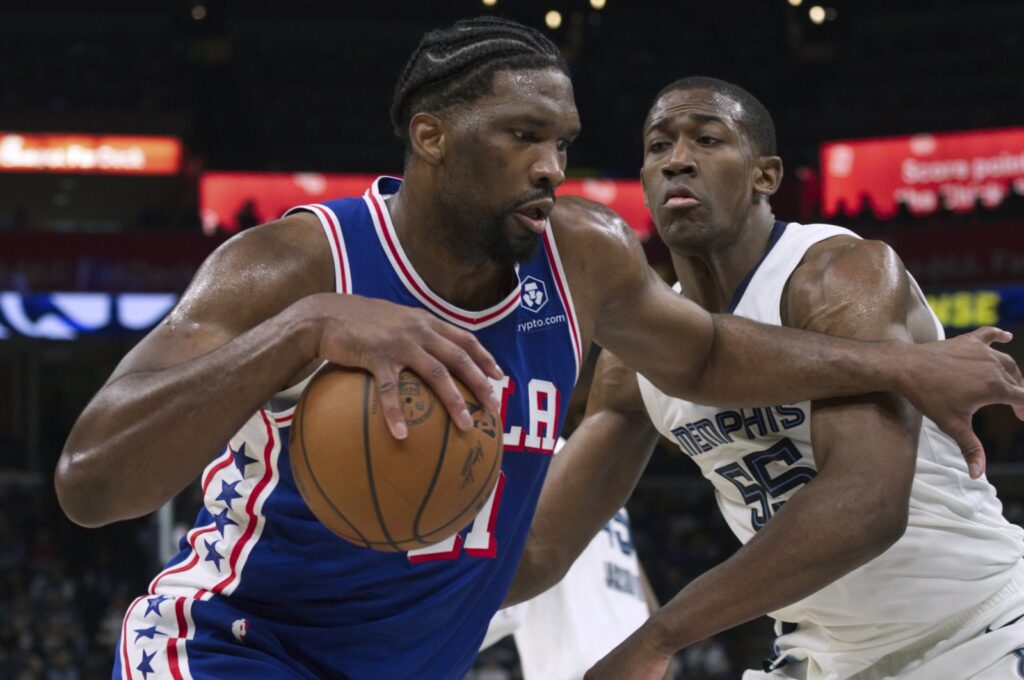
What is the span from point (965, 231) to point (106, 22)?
13.7m

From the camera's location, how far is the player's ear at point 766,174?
3617 millimetres

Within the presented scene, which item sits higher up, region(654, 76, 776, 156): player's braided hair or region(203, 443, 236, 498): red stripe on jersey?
region(654, 76, 776, 156): player's braided hair

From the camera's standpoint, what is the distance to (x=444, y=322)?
7.82 feet

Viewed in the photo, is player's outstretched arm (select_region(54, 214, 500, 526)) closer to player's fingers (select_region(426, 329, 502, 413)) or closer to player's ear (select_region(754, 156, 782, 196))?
player's fingers (select_region(426, 329, 502, 413))

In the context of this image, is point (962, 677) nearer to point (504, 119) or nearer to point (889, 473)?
point (889, 473)

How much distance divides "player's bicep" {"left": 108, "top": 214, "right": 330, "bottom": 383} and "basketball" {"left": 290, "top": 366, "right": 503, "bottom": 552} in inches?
8.9

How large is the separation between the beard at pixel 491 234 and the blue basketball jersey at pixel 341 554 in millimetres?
113

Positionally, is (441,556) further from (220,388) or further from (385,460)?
(220,388)

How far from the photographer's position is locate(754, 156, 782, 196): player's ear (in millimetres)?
3617

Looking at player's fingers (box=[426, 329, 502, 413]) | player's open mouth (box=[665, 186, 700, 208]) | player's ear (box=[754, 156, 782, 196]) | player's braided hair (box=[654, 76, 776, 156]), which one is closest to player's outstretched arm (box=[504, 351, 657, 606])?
player's open mouth (box=[665, 186, 700, 208])

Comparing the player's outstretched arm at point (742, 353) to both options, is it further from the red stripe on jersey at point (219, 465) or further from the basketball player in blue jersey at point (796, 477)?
the red stripe on jersey at point (219, 465)

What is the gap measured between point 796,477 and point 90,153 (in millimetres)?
15700

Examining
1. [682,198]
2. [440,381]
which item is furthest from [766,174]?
[440,381]

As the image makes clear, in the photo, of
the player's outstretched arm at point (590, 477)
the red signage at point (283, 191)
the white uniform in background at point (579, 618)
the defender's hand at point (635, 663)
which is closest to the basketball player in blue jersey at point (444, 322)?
the defender's hand at point (635, 663)
